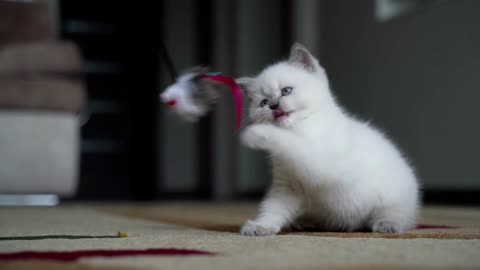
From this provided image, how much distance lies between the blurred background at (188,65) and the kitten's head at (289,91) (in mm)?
333

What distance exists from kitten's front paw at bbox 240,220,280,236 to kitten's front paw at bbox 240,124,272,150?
0.77 ft

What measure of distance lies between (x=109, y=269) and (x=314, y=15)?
11.5 feet

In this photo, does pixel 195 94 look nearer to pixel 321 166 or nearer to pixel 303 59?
pixel 303 59

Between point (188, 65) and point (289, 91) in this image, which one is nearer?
point (289, 91)

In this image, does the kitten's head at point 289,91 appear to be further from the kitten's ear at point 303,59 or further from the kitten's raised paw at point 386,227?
the kitten's raised paw at point 386,227

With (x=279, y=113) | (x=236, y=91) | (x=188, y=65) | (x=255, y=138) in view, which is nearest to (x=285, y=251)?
(x=255, y=138)

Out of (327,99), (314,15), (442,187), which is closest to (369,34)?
(314,15)

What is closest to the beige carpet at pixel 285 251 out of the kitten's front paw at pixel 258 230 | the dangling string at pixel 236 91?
the kitten's front paw at pixel 258 230

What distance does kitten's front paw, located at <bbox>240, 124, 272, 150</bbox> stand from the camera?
3.80 feet

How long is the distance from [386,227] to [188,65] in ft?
12.3

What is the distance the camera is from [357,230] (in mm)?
1495

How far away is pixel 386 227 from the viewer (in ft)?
4.57

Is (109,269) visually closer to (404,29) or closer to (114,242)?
(114,242)

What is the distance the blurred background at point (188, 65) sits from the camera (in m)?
2.98
